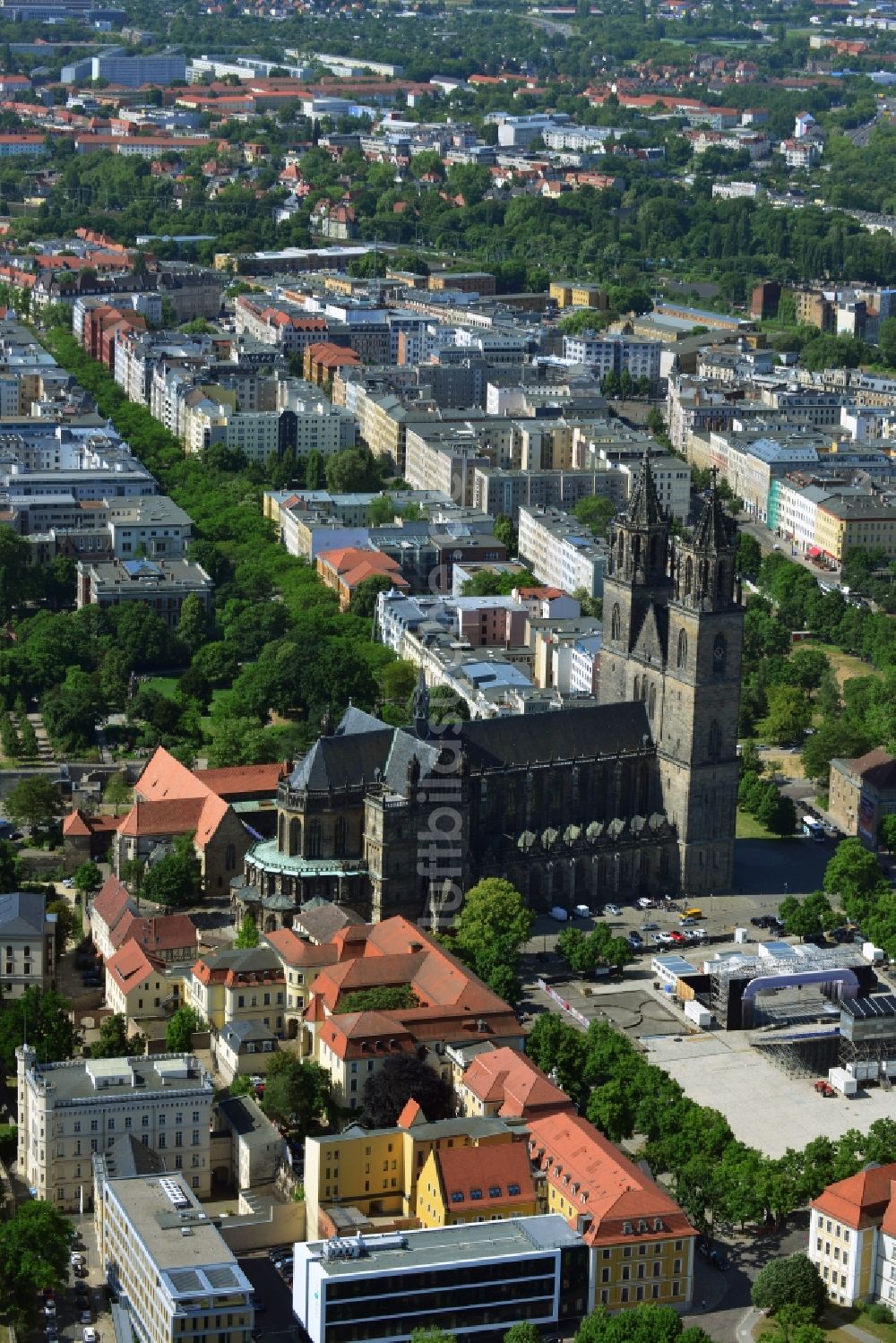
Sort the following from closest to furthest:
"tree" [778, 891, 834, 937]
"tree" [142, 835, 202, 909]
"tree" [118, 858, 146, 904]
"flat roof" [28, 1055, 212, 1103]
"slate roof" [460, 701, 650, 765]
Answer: "flat roof" [28, 1055, 212, 1103] → "tree" [142, 835, 202, 909] → "tree" [778, 891, 834, 937] → "tree" [118, 858, 146, 904] → "slate roof" [460, 701, 650, 765]

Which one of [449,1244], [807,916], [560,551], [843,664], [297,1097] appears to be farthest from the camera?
[560,551]

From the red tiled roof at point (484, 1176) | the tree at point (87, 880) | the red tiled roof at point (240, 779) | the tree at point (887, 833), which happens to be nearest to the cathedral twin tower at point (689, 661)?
the tree at point (887, 833)

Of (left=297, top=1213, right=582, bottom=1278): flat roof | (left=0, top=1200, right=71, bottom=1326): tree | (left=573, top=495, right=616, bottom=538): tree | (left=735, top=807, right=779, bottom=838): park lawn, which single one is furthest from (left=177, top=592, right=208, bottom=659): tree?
(left=297, top=1213, right=582, bottom=1278): flat roof

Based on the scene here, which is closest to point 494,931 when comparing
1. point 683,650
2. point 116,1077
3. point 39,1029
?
point 683,650

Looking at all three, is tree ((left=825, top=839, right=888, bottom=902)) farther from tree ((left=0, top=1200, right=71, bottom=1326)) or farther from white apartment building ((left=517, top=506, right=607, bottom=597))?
tree ((left=0, top=1200, right=71, bottom=1326))

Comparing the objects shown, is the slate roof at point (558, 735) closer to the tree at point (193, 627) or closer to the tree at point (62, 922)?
the tree at point (62, 922)

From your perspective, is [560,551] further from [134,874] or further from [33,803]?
[134,874]
